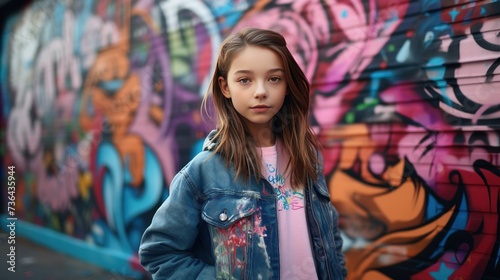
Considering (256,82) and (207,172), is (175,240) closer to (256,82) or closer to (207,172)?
(207,172)

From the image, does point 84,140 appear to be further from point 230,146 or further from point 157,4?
point 230,146

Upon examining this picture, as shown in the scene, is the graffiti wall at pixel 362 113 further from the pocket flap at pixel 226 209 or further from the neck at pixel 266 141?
the pocket flap at pixel 226 209

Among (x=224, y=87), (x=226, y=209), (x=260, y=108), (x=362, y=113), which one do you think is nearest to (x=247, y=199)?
(x=226, y=209)

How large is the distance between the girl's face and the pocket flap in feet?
0.91

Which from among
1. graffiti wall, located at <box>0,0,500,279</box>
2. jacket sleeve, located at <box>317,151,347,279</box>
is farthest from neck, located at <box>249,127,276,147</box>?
graffiti wall, located at <box>0,0,500,279</box>

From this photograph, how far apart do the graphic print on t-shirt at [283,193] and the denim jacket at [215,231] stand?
5 centimetres

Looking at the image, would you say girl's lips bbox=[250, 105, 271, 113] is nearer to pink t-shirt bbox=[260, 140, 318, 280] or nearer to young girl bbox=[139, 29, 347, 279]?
young girl bbox=[139, 29, 347, 279]

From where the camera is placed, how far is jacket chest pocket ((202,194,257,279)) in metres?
1.42

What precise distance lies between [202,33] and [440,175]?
2.60 metres

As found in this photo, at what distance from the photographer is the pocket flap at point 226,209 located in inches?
56.3

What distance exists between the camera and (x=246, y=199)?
147 centimetres

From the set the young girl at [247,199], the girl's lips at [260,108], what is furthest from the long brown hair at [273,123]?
the girl's lips at [260,108]

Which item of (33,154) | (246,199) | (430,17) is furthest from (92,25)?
(246,199)

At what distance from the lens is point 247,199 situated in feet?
4.82
